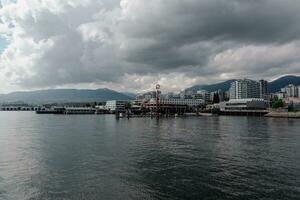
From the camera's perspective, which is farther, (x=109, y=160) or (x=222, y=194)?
(x=109, y=160)

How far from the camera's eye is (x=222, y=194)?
20.8m

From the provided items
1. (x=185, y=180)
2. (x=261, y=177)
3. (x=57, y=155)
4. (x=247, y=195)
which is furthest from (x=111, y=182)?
(x=57, y=155)

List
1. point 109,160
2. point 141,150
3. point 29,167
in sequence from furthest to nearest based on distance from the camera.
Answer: point 141,150 < point 109,160 < point 29,167

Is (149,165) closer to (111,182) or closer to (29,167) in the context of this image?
(111,182)

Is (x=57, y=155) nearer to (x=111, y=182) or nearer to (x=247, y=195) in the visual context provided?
(x=111, y=182)

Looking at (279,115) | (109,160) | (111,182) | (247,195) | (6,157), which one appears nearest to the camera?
(247,195)

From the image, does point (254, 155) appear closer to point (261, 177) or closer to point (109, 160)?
point (261, 177)

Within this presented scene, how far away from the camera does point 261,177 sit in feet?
82.3

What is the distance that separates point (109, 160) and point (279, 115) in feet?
480

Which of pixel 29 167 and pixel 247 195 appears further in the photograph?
pixel 29 167

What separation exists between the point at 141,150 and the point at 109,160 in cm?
761

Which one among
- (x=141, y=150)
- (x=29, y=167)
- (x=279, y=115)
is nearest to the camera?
(x=29, y=167)

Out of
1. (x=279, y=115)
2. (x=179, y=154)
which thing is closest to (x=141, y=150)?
(x=179, y=154)

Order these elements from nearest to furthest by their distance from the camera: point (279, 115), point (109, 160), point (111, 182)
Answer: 1. point (111, 182)
2. point (109, 160)
3. point (279, 115)
